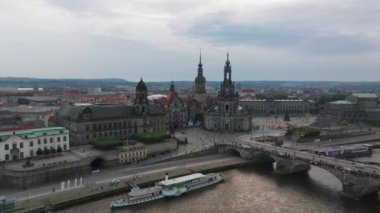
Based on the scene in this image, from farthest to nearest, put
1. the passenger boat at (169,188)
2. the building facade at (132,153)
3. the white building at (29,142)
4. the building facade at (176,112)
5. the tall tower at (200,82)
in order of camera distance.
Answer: the tall tower at (200,82) < the building facade at (176,112) < the building facade at (132,153) < the white building at (29,142) < the passenger boat at (169,188)

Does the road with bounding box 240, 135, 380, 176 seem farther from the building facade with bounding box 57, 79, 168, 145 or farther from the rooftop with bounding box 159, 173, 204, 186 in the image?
the building facade with bounding box 57, 79, 168, 145

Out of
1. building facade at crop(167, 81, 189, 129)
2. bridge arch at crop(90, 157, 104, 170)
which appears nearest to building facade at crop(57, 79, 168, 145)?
bridge arch at crop(90, 157, 104, 170)

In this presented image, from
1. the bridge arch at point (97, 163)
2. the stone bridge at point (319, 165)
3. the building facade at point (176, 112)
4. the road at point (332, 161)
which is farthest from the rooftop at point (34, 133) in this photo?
the building facade at point (176, 112)

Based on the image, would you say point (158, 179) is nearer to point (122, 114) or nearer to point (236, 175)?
point (236, 175)

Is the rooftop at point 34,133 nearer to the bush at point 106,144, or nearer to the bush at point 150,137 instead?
the bush at point 106,144

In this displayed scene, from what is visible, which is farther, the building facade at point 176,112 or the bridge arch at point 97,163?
the building facade at point 176,112

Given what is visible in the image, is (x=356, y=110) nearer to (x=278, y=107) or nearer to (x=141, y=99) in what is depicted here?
(x=278, y=107)

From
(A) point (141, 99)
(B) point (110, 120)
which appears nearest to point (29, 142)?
(B) point (110, 120)
